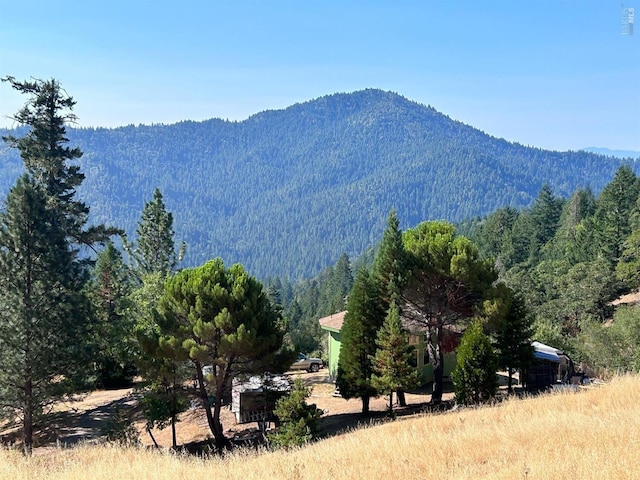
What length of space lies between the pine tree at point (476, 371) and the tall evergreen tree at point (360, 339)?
13.1 feet

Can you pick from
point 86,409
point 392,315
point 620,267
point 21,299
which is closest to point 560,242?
point 620,267

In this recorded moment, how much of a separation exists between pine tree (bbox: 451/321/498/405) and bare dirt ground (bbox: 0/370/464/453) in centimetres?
255

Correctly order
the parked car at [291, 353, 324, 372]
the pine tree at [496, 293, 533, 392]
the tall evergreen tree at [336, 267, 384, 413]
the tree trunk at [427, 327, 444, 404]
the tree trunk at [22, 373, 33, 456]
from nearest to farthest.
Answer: the tree trunk at [22, 373, 33, 456], the pine tree at [496, 293, 533, 392], the tall evergreen tree at [336, 267, 384, 413], the tree trunk at [427, 327, 444, 404], the parked car at [291, 353, 324, 372]

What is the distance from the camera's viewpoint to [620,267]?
44500mm

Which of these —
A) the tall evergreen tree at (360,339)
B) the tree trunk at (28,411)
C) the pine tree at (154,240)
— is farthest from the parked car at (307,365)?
the tree trunk at (28,411)

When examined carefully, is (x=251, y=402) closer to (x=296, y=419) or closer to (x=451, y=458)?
(x=296, y=419)

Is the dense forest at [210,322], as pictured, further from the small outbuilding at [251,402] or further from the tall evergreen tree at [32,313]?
the small outbuilding at [251,402]

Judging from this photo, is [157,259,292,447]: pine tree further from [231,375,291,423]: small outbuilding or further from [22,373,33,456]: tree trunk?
[22,373,33,456]: tree trunk

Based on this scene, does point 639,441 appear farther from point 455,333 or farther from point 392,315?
point 455,333

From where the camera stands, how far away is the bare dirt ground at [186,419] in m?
19.6

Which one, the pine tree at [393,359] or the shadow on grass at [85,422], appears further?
the shadow on grass at [85,422]

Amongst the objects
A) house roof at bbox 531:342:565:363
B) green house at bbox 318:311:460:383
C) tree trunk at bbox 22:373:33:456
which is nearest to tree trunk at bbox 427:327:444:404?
green house at bbox 318:311:460:383

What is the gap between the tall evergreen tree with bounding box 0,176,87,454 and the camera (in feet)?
53.3

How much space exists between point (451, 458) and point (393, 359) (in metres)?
11.4
